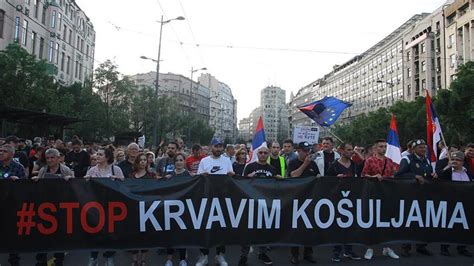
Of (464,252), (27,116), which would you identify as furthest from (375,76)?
(464,252)

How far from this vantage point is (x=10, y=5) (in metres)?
37.3

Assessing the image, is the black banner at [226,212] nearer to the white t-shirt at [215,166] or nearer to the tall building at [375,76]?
the white t-shirt at [215,166]

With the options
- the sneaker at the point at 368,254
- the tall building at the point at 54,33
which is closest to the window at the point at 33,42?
the tall building at the point at 54,33

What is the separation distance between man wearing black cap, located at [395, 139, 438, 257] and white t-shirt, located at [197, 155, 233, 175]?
3.06 meters

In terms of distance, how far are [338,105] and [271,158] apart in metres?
5.06

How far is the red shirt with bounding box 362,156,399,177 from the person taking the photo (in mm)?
7668

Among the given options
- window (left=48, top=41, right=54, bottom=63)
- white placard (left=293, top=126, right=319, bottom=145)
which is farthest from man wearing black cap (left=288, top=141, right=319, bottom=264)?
window (left=48, top=41, right=54, bottom=63)

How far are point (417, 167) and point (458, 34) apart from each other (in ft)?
173

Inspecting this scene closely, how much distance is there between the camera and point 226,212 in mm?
6469

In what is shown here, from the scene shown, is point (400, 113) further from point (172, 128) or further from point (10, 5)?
point (10, 5)

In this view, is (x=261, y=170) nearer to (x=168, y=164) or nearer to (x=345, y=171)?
(x=345, y=171)

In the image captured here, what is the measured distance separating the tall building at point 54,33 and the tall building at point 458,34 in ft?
142

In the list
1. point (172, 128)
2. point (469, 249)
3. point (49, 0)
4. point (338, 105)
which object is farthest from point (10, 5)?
point (469, 249)

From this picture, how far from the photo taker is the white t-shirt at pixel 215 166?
706cm
